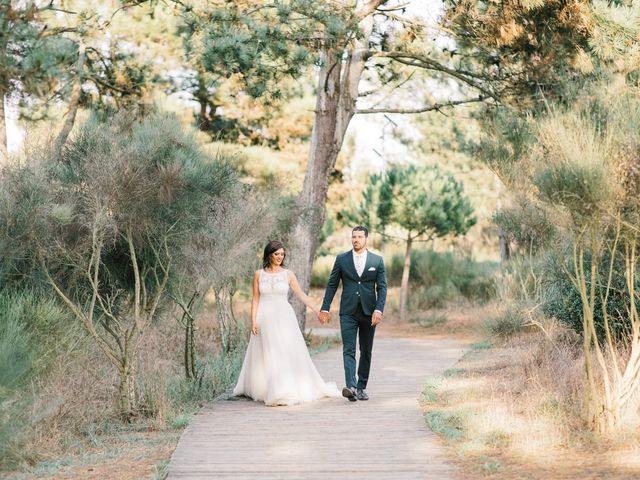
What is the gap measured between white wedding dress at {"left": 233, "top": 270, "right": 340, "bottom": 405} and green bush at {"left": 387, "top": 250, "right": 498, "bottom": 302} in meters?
17.0

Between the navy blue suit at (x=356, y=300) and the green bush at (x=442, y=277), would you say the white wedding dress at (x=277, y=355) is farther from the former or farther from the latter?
the green bush at (x=442, y=277)

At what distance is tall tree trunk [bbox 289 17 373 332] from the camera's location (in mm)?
17734

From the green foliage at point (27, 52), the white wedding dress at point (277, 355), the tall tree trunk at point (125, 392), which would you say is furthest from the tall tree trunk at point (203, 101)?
the green foliage at point (27, 52)

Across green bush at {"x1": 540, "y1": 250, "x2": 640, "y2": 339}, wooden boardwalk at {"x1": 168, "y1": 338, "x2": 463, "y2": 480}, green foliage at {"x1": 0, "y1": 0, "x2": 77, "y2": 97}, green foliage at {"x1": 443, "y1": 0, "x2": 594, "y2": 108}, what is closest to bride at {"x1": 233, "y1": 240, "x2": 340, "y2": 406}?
wooden boardwalk at {"x1": 168, "y1": 338, "x2": 463, "y2": 480}

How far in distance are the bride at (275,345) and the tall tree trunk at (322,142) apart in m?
7.20

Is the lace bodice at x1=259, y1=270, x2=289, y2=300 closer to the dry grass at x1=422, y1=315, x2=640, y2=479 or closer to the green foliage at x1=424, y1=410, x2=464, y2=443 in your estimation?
the dry grass at x1=422, y1=315, x2=640, y2=479

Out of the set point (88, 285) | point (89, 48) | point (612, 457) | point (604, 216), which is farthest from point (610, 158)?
point (89, 48)

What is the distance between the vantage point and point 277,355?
10.3 meters

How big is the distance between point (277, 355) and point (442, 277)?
1920 cm

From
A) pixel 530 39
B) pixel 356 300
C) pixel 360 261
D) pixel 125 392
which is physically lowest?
pixel 125 392

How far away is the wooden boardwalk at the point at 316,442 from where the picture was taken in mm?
6824

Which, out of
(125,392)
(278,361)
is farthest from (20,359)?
(278,361)

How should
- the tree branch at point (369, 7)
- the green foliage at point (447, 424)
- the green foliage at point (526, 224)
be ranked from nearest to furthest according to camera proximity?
the green foliage at point (447, 424) → the green foliage at point (526, 224) → the tree branch at point (369, 7)

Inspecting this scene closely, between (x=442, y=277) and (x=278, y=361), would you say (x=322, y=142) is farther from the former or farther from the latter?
(x=442, y=277)
